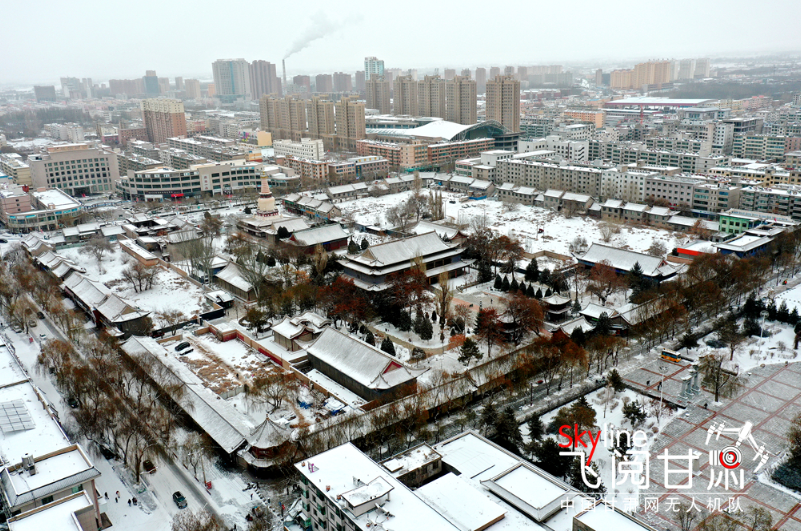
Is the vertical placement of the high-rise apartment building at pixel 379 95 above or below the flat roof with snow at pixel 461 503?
above

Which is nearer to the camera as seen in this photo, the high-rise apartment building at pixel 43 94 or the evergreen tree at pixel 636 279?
the evergreen tree at pixel 636 279

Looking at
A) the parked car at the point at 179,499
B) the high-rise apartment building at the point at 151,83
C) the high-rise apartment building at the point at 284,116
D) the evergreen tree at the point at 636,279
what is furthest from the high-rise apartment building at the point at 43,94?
the parked car at the point at 179,499

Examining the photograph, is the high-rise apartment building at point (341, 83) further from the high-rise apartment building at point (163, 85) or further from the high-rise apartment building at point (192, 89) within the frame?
the high-rise apartment building at point (163, 85)

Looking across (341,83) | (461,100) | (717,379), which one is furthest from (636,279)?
(341,83)

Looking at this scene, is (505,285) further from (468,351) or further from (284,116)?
(284,116)

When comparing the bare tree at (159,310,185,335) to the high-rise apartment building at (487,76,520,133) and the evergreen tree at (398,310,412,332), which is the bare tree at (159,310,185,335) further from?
the high-rise apartment building at (487,76,520,133)

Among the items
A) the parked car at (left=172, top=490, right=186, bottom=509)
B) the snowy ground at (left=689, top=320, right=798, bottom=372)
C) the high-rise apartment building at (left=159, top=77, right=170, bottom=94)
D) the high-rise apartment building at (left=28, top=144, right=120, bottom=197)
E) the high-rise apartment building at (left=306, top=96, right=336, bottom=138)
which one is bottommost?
the parked car at (left=172, top=490, right=186, bottom=509)

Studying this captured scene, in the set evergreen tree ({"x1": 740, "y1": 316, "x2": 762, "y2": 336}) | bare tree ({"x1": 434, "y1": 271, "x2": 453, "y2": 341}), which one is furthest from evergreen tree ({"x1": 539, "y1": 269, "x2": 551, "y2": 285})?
evergreen tree ({"x1": 740, "y1": 316, "x2": 762, "y2": 336})
